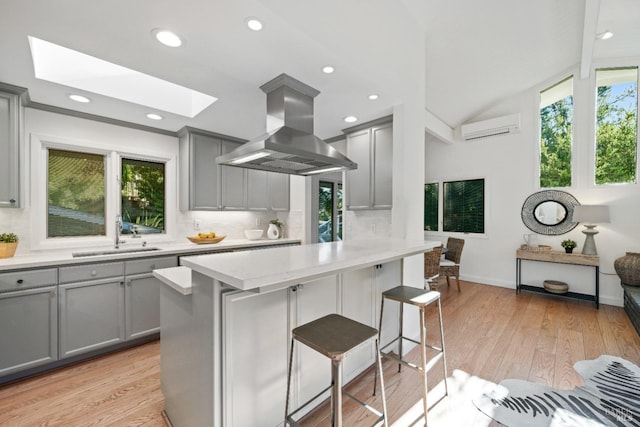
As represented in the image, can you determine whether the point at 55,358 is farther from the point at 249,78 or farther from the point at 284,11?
the point at 284,11

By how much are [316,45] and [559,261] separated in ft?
15.4

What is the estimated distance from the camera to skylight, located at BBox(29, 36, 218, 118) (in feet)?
7.18

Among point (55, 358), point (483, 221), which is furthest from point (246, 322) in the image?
point (483, 221)

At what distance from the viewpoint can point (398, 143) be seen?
2.70m

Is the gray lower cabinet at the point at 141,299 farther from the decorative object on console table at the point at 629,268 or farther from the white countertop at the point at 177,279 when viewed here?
the decorative object on console table at the point at 629,268

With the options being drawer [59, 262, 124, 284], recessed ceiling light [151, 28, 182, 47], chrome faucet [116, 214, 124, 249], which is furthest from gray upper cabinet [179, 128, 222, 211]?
recessed ceiling light [151, 28, 182, 47]

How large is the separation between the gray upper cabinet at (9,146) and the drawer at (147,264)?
101 cm

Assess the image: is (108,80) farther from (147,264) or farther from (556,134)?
(556,134)

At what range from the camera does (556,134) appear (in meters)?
4.50

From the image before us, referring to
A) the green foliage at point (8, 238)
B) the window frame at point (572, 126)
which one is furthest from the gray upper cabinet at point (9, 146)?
the window frame at point (572, 126)

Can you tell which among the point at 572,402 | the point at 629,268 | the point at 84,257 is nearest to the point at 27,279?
the point at 84,257

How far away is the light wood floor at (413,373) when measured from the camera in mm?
1807

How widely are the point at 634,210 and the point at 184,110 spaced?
6.12 meters

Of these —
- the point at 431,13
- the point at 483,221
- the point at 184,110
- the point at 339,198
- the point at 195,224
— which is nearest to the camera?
the point at 431,13
